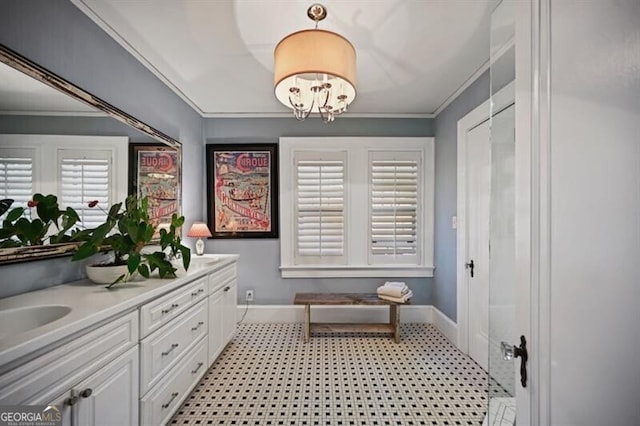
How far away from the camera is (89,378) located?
1.12 m

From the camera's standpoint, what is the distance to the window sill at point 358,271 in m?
3.37

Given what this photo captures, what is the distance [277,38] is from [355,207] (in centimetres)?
198

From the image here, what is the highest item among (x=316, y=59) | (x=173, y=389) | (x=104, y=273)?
(x=316, y=59)

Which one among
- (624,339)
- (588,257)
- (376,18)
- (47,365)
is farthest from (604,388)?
(376,18)

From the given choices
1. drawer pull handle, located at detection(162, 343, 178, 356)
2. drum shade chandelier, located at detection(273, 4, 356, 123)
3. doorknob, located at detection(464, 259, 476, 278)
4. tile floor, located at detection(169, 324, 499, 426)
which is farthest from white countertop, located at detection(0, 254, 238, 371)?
doorknob, located at detection(464, 259, 476, 278)

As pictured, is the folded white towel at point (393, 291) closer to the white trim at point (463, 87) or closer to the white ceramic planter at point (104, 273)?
the white trim at point (463, 87)

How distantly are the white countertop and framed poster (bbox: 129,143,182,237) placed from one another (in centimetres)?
85

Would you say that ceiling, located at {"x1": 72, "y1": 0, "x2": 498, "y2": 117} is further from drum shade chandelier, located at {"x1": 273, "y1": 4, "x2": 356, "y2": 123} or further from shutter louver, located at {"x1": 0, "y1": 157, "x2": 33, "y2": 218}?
shutter louver, located at {"x1": 0, "y1": 157, "x2": 33, "y2": 218}

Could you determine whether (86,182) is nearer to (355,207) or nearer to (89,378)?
(89,378)

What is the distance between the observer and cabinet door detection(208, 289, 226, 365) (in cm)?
229

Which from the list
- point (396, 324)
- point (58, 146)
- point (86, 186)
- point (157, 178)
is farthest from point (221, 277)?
point (396, 324)

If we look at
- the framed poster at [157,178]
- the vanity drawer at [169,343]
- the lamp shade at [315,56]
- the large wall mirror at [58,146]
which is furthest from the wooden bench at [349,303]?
the lamp shade at [315,56]

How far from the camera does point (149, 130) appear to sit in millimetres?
2342

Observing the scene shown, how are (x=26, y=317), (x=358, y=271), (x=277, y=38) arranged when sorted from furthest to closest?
(x=358, y=271) → (x=277, y=38) → (x=26, y=317)
